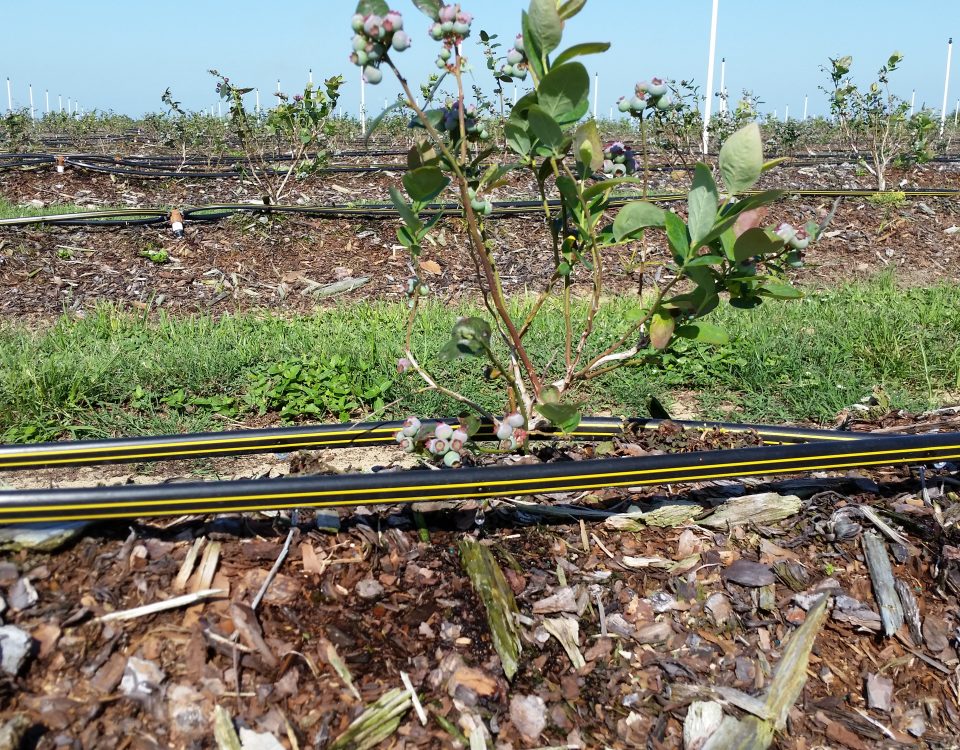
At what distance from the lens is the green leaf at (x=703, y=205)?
1.83 m

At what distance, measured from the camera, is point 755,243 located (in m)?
1.84

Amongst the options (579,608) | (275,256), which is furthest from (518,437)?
(275,256)

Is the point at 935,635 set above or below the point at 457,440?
below

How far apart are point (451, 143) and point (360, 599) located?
3.63 ft

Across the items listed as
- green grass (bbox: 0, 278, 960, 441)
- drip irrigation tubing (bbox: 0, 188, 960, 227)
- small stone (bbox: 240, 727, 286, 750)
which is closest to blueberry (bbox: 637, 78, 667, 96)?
green grass (bbox: 0, 278, 960, 441)

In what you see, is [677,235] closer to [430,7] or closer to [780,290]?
[780,290]

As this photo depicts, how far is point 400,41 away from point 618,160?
0.73m

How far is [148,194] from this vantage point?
8.36 m

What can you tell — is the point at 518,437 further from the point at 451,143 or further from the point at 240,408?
the point at 240,408

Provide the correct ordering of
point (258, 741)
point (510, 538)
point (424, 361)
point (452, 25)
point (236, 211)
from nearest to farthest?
1. point (258, 741)
2. point (452, 25)
3. point (510, 538)
4. point (424, 361)
5. point (236, 211)

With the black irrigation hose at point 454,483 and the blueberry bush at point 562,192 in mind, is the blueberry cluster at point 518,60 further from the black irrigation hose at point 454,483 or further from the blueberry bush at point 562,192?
the black irrigation hose at point 454,483

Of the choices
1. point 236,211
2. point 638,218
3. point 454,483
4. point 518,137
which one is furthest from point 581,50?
point 236,211

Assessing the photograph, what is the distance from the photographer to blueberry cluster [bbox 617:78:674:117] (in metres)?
2.04

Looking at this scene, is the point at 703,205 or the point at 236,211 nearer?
the point at 703,205
